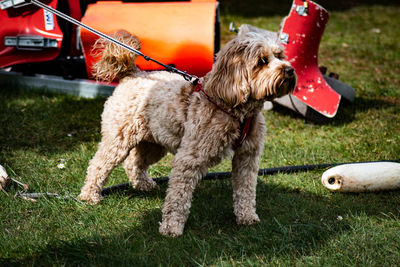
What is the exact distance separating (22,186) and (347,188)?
10.1ft

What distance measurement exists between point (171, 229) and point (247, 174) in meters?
0.75

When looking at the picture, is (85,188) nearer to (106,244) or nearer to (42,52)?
(106,244)

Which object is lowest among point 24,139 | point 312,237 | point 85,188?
point 24,139

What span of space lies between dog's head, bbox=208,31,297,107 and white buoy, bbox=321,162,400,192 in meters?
1.26

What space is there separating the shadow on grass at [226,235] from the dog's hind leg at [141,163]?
1.35 feet

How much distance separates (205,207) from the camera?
3.74 m

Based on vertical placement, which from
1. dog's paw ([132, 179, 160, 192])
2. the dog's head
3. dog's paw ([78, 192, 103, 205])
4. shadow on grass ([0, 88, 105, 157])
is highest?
the dog's head

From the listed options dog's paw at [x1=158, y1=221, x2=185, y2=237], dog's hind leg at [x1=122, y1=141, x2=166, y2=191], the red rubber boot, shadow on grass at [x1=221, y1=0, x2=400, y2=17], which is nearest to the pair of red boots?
the red rubber boot

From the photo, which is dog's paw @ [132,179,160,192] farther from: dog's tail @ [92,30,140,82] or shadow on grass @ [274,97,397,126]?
shadow on grass @ [274,97,397,126]

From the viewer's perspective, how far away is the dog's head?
9.86ft

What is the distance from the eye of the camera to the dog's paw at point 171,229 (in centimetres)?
328

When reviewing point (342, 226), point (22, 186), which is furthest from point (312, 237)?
point (22, 186)

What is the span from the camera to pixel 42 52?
19.0ft

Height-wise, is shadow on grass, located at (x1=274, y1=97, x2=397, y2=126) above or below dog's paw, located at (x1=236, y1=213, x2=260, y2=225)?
below
